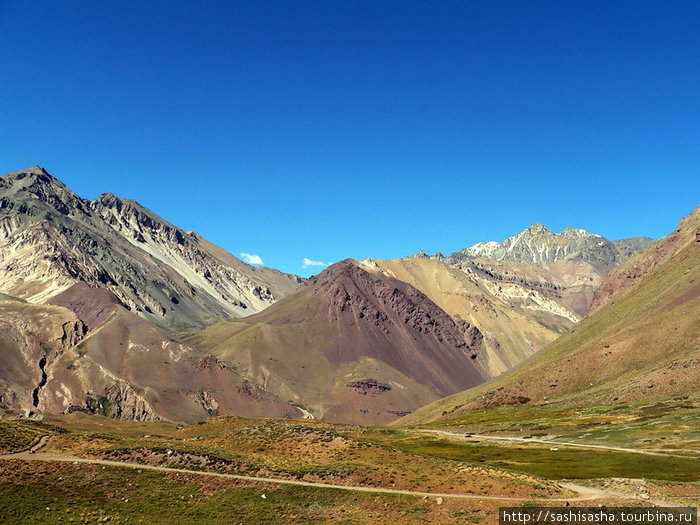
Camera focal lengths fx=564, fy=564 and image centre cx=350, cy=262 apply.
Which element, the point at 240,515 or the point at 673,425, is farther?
the point at 673,425

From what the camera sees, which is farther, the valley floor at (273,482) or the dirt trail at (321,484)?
the dirt trail at (321,484)

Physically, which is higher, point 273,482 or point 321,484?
point 273,482

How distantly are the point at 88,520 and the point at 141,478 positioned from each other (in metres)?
8.74

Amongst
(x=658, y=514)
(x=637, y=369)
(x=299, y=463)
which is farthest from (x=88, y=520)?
(x=637, y=369)

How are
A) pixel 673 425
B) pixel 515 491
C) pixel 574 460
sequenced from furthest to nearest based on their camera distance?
pixel 673 425 → pixel 574 460 → pixel 515 491

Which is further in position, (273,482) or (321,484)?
(321,484)

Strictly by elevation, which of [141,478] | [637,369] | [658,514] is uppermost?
[637,369]

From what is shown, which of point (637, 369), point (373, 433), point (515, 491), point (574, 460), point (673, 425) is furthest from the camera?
point (637, 369)

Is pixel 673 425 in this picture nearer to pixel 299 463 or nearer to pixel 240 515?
pixel 299 463

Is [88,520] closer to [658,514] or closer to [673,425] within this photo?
[658,514]

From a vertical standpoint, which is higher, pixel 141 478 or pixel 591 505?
pixel 141 478

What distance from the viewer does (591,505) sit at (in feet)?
176

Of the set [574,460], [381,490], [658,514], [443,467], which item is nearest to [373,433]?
[574,460]

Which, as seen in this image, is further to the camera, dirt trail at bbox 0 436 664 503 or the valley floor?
dirt trail at bbox 0 436 664 503
